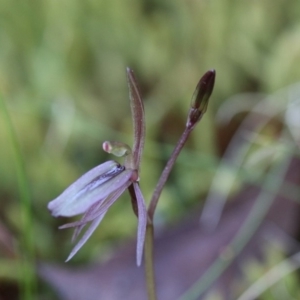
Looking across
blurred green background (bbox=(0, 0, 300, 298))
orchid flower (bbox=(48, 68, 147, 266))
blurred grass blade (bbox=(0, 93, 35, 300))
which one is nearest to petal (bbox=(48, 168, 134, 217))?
orchid flower (bbox=(48, 68, 147, 266))

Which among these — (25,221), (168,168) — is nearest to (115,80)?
(25,221)

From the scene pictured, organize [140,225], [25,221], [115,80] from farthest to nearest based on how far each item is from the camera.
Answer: [115,80] → [25,221] → [140,225]

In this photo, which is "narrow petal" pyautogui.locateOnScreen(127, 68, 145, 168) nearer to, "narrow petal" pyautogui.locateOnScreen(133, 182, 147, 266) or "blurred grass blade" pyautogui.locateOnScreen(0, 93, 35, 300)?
"narrow petal" pyautogui.locateOnScreen(133, 182, 147, 266)

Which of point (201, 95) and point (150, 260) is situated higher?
point (201, 95)

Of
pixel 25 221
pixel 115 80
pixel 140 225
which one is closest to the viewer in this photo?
pixel 140 225

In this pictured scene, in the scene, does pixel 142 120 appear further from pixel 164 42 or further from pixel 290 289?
pixel 164 42

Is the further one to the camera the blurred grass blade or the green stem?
the blurred grass blade

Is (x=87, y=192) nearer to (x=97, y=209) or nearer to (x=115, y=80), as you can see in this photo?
(x=97, y=209)
